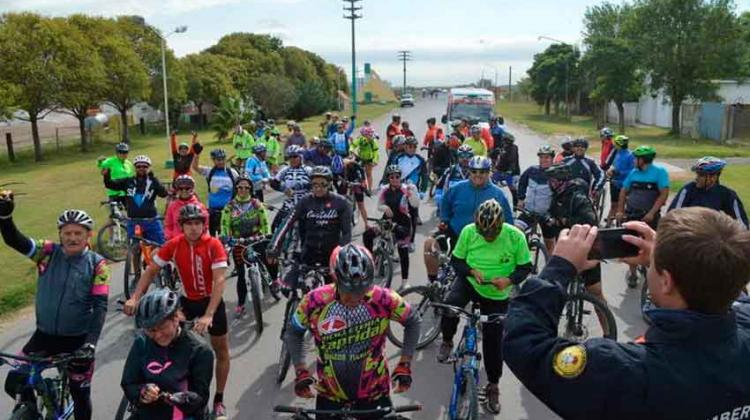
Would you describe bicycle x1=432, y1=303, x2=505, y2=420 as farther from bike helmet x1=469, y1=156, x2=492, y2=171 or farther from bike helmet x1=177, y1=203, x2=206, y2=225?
bike helmet x1=469, y1=156, x2=492, y2=171

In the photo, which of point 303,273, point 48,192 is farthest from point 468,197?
point 48,192

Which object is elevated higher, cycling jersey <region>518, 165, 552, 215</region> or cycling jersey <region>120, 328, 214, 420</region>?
cycling jersey <region>518, 165, 552, 215</region>

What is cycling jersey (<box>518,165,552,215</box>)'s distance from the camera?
9.20 meters

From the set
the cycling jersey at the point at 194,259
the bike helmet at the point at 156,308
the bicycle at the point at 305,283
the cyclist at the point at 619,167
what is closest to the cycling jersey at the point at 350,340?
the bike helmet at the point at 156,308

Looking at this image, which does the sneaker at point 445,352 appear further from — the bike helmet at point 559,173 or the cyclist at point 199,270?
the bike helmet at point 559,173

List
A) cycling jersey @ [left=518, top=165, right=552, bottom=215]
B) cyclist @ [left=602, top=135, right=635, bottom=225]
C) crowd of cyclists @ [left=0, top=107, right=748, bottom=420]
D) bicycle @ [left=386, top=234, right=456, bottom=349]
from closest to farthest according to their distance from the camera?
1. crowd of cyclists @ [left=0, top=107, right=748, bottom=420]
2. bicycle @ [left=386, top=234, right=456, bottom=349]
3. cycling jersey @ [left=518, top=165, right=552, bottom=215]
4. cyclist @ [left=602, top=135, right=635, bottom=225]

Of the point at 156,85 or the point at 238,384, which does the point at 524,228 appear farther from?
the point at 156,85

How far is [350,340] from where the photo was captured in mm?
3996

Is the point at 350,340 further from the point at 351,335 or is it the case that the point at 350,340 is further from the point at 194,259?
the point at 194,259

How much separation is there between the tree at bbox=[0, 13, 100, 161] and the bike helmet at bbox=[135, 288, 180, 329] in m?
28.6

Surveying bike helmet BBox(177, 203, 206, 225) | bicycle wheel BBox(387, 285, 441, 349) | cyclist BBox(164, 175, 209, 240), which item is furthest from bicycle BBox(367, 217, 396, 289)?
bike helmet BBox(177, 203, 206, 225)

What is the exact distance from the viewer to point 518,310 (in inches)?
81.4

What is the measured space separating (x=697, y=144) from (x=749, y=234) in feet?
113

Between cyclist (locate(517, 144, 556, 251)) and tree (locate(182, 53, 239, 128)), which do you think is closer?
cyclist (locate(517, 144, 556, 251))
